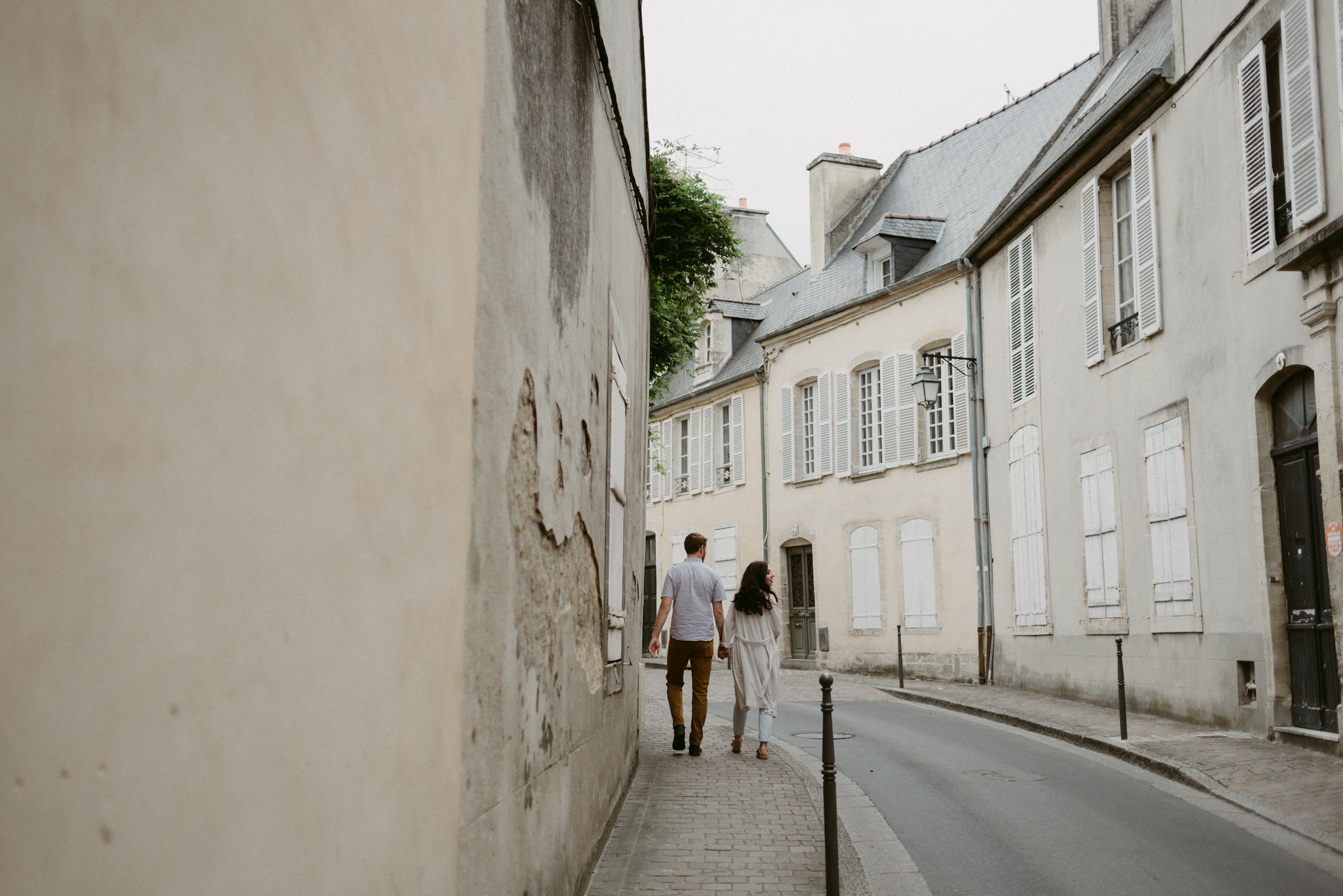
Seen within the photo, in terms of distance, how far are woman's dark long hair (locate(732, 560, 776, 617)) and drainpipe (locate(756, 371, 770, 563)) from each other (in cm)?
1467

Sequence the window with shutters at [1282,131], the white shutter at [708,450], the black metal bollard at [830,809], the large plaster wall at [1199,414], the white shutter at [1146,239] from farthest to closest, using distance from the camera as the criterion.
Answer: the white shutter at [708,450] < the white shutter at [1146,239] < the large plaster wall at [1199,414] < the window with shutters at [1282,131] < the black metal bollard at [830,809]

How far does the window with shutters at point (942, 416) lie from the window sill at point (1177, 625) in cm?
716

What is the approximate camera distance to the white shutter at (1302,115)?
9.18 meters

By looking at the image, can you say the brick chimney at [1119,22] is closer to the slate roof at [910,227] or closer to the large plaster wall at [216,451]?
the slate roof at [910,227]

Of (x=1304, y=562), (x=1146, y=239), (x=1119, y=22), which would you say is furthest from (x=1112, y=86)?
(x=1304, y=562)

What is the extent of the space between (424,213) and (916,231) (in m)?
19.7

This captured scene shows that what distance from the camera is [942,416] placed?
64.2 ft

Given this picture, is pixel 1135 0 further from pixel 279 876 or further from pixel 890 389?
pixel 279 876

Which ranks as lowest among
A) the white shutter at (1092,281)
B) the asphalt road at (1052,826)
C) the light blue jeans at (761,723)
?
the asphalt road at (1052,826)

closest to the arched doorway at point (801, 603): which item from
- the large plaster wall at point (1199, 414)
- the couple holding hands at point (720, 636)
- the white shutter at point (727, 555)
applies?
the white shutter at point (727, 555)

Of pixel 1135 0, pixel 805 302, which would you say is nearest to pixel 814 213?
pixel 805 302

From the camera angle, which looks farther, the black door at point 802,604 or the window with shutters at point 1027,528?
the black door at point 802,604

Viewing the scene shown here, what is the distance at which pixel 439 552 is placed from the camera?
2531mm

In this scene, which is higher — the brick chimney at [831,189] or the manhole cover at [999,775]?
the brick chimney at [831,189]
